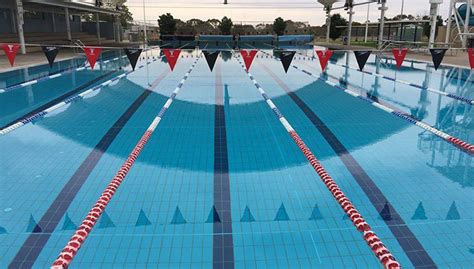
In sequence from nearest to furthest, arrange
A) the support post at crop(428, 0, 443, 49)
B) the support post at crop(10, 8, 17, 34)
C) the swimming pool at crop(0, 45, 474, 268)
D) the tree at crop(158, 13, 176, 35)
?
the swimming pool at crop(0, 45, 474, 268) → the support post at crop(428, 0, 443, 49) → the support post at crop(10, 8, 17, 34) → the tree at crop(158, 13, 176, 35)

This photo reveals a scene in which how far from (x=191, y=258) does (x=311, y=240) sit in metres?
1.05

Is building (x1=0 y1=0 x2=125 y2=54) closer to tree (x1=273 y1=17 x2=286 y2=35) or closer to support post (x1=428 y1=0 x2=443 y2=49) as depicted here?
tree (x1=273 y1=17 x2=286 y2=35)

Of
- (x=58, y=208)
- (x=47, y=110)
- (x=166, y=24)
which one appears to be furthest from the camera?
(x=166, y=24)

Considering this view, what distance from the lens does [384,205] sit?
3.99 m

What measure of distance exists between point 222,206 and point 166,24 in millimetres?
34595

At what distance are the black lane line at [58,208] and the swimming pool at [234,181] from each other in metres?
0.02

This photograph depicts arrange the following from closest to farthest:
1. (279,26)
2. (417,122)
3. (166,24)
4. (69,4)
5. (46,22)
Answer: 1. (417,122)
2. (69,4)
3. (46,22)
4. (166,24)
5. (279,26)

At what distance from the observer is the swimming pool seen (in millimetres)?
3215

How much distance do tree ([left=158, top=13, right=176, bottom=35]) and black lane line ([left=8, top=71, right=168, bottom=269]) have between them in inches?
1239

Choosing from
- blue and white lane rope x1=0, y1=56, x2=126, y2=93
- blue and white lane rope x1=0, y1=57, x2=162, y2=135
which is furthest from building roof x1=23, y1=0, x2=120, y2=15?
blue and white lane rope x1=0, y1=57, x2=162, y2=135

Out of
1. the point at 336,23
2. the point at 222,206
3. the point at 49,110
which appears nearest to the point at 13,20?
the point at 49,110

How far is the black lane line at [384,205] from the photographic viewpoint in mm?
3131

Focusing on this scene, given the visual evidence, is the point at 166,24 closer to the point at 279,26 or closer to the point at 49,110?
the point at 279,26

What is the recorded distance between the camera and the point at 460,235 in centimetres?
343
